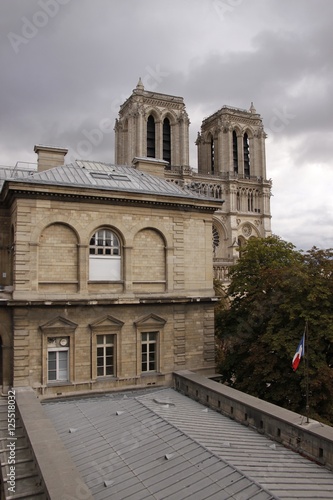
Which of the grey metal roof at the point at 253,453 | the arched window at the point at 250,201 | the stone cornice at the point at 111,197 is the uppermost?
the arched window at the point at 250,201

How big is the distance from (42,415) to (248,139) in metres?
88.4

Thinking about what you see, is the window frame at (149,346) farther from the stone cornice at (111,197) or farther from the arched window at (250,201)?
the arched window at (250,201)

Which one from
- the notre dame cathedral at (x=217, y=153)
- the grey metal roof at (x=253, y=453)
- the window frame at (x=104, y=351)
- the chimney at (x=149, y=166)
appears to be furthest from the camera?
the notre dame cathedral at (x=217, y=153)

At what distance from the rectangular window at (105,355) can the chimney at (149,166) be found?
10.8 m

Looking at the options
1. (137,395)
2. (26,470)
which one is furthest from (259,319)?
(26,470)

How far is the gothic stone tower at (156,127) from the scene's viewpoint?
83188 millimetres

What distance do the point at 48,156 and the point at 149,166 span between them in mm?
6085

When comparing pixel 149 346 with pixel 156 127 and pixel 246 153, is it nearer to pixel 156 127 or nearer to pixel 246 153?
pixel 156 127

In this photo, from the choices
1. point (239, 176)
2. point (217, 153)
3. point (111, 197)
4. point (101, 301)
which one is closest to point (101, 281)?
point (101, 301)

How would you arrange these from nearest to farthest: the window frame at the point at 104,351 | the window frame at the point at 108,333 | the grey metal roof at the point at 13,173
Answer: the window frame at the point at 108,333, the window frame at the point at 104,351, the grey metal roof at the point at 13,173

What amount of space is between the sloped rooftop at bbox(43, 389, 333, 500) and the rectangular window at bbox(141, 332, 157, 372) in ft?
12.6

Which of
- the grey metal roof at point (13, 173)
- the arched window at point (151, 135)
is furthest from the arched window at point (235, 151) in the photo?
the grey metal roof at point (13, 173)

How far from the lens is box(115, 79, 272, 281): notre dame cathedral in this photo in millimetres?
84562

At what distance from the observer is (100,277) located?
21.7m
